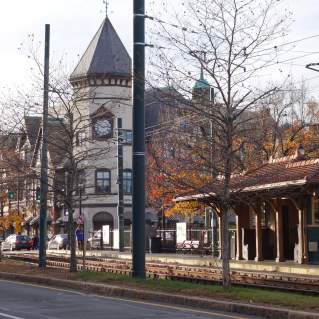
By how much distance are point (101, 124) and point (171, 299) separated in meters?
12.1

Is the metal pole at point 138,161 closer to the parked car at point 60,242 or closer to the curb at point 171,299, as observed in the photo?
the curb at point 171,299

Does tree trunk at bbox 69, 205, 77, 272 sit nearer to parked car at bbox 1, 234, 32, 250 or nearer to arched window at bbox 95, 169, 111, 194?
parked car at bbox 1, 234, 32, 250

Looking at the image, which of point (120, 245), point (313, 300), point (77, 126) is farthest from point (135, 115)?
point (120, 245)

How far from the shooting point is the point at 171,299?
16.7 m

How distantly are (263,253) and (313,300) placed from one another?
672 inches

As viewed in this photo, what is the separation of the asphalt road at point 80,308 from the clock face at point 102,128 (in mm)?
8959

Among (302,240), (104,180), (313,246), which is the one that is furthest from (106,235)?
(313,246)

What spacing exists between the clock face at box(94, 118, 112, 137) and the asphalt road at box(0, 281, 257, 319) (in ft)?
29.4

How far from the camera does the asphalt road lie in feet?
45.8

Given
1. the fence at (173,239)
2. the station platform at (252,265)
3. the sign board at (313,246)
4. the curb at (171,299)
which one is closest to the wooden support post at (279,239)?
the station platform at (252,265)

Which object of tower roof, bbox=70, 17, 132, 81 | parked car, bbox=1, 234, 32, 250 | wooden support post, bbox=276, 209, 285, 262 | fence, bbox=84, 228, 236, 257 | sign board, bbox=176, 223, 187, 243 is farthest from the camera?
tower roof, bbox=70, 17, 132, 81

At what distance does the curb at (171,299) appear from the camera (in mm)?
13577

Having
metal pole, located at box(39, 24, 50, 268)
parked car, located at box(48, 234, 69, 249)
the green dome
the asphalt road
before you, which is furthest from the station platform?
parked car, located at box(48, 234, 69, 249)

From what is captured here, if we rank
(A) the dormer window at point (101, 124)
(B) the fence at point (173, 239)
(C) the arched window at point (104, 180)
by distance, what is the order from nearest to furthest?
(A) the dormer window at point (101, 124) < (B) the fence at point (173, 239) < (C) the arched window at point (104, 180)
